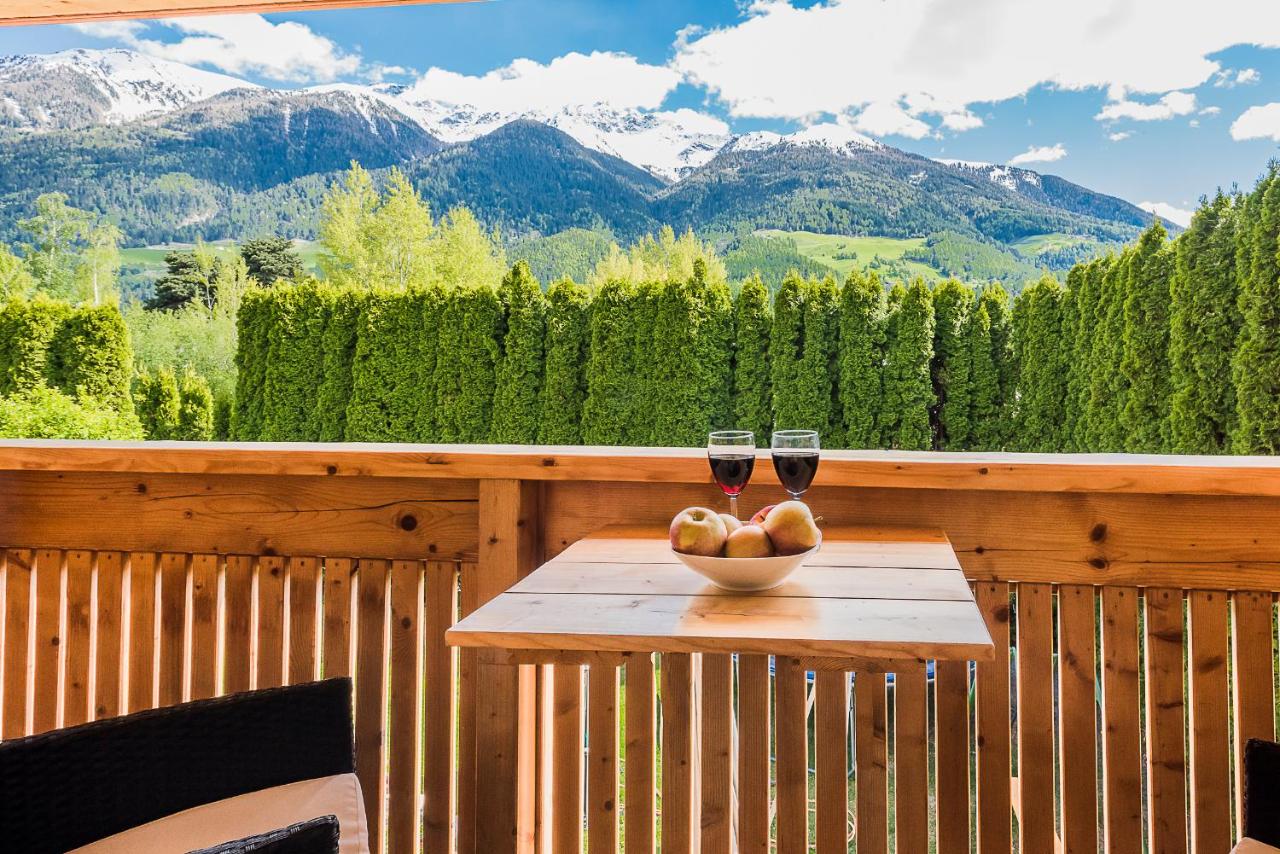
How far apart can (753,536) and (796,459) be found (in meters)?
0.22

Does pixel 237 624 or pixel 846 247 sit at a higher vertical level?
pixel 846 247

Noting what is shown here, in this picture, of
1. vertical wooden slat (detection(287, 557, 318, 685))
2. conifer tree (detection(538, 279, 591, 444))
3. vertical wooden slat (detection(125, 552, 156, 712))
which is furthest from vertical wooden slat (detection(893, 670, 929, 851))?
conifer tree (detection(538, 279, 591, 444))

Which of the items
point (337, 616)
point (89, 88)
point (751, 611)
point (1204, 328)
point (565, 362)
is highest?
point (89, 88)

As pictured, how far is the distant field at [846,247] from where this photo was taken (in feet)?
37.0

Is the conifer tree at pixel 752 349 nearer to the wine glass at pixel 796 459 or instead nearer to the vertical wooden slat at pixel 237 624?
the vertical wooden slat at pixel 237 624

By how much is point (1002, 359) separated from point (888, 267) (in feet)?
13.3

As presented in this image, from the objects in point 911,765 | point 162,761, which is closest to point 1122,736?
point 911,765

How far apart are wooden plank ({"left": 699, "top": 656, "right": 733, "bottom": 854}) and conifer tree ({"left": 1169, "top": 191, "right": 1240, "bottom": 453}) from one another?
4054mm

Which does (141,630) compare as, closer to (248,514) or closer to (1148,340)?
(248,514)

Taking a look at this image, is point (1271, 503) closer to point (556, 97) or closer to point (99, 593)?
point (99, 593)

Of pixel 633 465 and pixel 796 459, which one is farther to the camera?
pixel 633 465

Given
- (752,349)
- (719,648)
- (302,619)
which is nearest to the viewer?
(719,648)

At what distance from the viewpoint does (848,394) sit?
23.0ft

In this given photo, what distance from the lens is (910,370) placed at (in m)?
6.89
